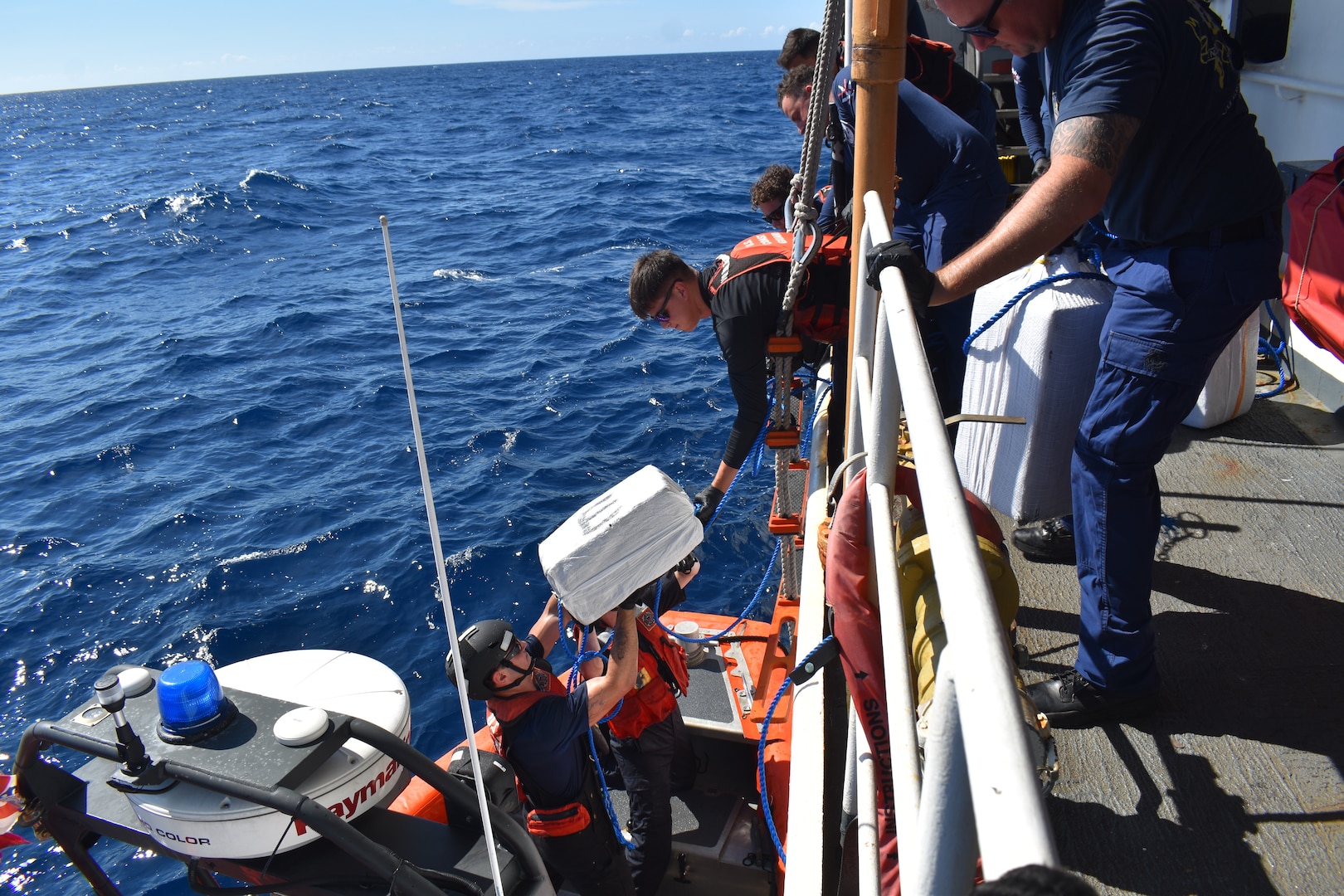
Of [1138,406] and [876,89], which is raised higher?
[876,89]

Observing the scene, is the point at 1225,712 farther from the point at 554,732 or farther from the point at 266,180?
the point at 266,180

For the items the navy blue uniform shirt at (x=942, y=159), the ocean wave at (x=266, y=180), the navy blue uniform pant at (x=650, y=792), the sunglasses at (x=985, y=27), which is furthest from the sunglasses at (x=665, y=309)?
the ocean wave at (x=266, y=180)

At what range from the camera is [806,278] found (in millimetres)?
3461

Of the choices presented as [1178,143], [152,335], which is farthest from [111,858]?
[152,335]

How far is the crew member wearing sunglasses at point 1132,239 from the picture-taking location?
63.6 inches

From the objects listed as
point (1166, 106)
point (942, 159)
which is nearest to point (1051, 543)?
point (942, 159)

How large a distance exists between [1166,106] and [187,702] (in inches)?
113

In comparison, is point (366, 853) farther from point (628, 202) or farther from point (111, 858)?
point (628, 202)

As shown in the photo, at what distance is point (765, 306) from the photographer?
11.3 ft

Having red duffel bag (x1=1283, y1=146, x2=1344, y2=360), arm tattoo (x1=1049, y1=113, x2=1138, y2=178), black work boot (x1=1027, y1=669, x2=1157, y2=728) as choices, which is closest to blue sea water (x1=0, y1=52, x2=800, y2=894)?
red duffel bag (x1=1283, y1=146, x2=1344, y2=360)

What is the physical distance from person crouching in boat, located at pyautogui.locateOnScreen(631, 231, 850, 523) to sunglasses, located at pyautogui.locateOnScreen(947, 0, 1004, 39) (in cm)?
146

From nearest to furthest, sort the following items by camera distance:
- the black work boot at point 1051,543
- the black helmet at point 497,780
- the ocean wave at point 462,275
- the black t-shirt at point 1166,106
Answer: the black t-shirt at point 1166,106
the black helmet at point 497,780
the black work boot at point 1051,543
the ocean wave at point 462,275

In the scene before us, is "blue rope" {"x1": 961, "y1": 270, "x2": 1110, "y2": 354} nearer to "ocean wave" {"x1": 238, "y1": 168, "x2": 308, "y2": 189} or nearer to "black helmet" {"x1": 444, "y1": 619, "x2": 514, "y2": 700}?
"black helmet" {"x1": 444, "y1": 619, "x2": 514, "y2": 700}

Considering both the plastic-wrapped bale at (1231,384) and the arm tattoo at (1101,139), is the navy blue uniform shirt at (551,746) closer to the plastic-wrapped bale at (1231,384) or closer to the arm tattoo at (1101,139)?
the arm tattoo at (1101,139)
